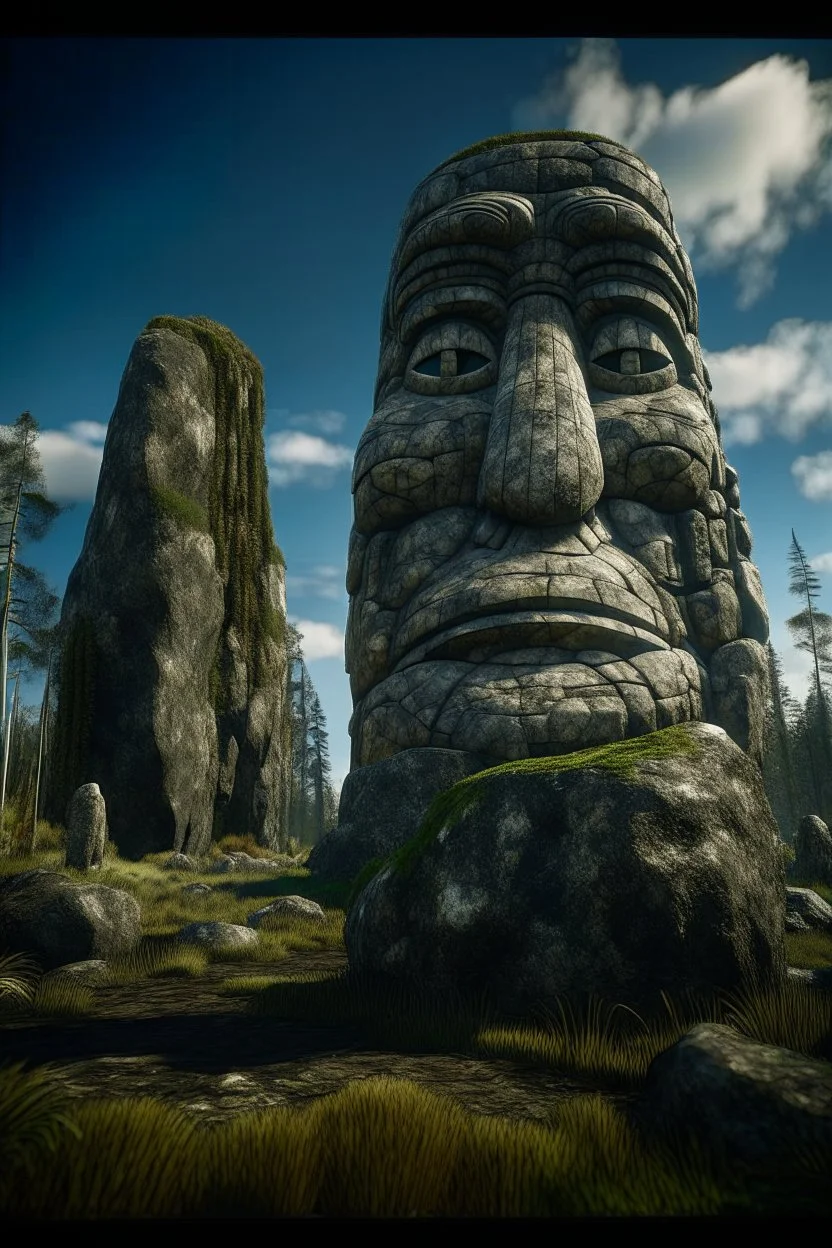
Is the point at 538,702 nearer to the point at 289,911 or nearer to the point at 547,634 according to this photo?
the point at 547,634

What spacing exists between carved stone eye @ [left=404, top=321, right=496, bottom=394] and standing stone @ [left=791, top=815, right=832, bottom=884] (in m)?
6.45

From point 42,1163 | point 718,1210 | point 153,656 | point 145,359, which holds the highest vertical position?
point 145,359

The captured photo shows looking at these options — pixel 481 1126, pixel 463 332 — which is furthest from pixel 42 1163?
pixel 463 332

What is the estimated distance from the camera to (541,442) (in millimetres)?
8125

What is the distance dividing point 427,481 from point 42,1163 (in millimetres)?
7965

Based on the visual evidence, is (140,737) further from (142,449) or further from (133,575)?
(142,449)

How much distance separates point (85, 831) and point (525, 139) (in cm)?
1099

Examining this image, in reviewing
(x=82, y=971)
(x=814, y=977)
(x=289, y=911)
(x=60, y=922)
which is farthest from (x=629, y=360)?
(x=82, y=971)

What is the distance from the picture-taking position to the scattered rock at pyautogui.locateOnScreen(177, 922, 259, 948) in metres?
5.68

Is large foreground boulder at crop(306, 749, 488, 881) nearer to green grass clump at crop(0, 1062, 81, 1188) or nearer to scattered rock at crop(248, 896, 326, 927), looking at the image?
scattered rock at crop(248, 896, 326, 927)

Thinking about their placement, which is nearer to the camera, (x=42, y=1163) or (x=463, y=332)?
(x=42, y=1163)

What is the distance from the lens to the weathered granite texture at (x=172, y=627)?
1117 centimetres

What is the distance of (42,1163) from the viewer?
156cm

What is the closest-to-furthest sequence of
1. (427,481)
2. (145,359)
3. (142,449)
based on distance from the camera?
1. (427,481)
2. (142,449)
3. (145,359)
